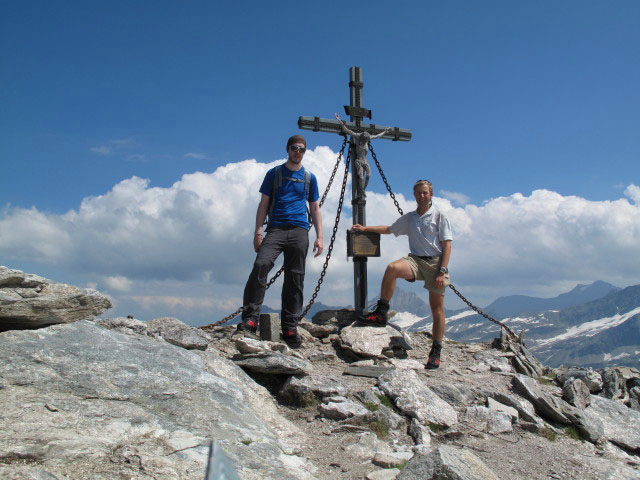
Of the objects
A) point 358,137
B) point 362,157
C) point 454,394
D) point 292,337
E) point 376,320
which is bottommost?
point 454,394

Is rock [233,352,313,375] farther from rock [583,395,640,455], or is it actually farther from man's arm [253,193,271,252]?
rock [583,395,640,455]

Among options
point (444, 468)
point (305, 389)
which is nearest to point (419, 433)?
point (305, 389)

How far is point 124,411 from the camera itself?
461 centimetres

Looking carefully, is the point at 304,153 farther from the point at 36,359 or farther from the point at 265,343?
the point at 36,359

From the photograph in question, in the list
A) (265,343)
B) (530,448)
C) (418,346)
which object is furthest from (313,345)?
(530,448)

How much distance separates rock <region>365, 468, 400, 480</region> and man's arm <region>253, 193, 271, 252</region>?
446 cm

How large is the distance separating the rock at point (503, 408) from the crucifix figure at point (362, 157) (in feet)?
16.8

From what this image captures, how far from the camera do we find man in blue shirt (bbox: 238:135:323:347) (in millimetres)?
8211

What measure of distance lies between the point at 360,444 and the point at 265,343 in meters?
2.54

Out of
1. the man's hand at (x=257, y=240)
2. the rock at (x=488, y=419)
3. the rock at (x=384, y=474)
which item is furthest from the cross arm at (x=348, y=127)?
the rock at (x=384, y=474)

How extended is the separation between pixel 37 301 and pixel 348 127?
7483 mm

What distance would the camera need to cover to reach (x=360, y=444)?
5395 millimetres

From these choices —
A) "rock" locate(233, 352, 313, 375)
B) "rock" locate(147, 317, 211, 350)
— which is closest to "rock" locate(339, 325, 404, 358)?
"rock" locate(233, 352, 313, 375)

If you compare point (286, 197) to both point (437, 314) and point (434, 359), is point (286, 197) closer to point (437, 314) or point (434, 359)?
point (437, 314)
